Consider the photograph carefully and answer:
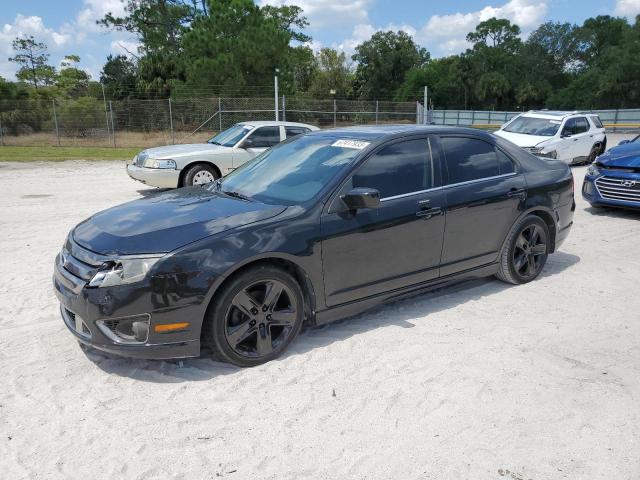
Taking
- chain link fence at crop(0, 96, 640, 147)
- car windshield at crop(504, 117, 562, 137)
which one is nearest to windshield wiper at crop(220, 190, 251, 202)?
car windshield at crop(504, 117, 562, 137)

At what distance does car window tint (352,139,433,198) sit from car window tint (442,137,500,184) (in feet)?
0.85

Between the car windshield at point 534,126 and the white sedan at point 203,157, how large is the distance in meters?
6.76

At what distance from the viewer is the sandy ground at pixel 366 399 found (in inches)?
110

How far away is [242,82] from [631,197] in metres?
26.9

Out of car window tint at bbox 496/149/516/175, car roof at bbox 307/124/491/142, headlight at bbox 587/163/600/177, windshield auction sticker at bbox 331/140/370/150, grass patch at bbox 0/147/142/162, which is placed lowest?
grass patch at bbox 0/147/142/162

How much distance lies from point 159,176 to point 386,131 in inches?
261

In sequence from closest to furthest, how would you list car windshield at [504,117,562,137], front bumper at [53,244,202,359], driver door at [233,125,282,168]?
1. front bumper at [53,244,202,359]
2. driver door at [233,125,282,168]
3. car windshield at [504,117,562,137]

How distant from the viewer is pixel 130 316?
3.36 meters

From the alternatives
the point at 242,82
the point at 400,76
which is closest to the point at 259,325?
the point at 242,82

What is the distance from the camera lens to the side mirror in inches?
155

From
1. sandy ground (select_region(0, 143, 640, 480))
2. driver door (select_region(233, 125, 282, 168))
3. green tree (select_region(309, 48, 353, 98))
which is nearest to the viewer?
sandy ground (select_region(0, 143, 640, 480))

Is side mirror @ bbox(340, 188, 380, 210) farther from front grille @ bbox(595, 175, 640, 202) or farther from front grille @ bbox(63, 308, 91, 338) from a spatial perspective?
front grille @ bbox(595, 175, 640, 202)

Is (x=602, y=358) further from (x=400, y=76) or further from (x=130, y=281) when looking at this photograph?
(x=400, y=76)

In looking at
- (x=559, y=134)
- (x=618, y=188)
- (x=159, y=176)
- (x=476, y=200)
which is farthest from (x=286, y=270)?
(x=559, y=134)
